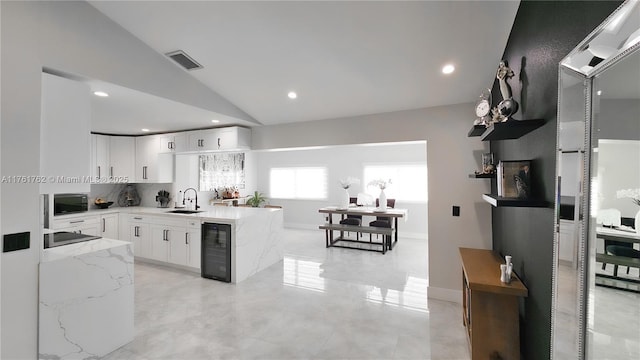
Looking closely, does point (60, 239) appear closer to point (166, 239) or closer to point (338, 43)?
point (166, 239)

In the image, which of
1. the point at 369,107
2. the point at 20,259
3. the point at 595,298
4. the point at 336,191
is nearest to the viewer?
the point at 595,298

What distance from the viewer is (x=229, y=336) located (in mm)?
2455

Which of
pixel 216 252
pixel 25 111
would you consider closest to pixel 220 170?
pixel 216 252

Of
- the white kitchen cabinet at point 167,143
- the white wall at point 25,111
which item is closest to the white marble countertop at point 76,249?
the white wall at point 25,111

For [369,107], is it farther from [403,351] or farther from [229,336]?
[229,336]

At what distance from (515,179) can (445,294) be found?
2.14m

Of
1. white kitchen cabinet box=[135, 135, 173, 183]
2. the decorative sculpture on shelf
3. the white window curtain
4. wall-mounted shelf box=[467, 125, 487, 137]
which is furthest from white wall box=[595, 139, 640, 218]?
the white window curtain

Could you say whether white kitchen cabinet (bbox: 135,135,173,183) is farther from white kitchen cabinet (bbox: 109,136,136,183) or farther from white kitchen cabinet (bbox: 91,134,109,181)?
white kitchen cabinet (bbox: 91,134,109,181)

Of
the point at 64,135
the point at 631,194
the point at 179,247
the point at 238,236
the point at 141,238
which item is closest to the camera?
the point at 631,194

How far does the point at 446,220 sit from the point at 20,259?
3.81 meters

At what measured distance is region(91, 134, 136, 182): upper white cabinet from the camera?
477 centimetres

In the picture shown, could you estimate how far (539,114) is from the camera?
1430 mm

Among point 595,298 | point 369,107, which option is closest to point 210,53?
point 369,107

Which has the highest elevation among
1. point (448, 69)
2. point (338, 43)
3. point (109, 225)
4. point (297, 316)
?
point (338, 43)
